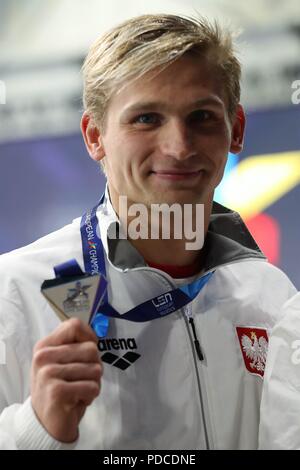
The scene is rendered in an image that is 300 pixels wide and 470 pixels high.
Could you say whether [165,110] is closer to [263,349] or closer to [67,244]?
[67,244]

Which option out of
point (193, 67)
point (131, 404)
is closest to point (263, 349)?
point (131, 404)

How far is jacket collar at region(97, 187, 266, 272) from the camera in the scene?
1.24m

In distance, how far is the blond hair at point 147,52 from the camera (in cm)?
120

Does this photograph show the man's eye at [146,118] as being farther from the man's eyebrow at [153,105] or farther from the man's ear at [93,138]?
the man's ear at [93,138]

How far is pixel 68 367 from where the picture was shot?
0.89m

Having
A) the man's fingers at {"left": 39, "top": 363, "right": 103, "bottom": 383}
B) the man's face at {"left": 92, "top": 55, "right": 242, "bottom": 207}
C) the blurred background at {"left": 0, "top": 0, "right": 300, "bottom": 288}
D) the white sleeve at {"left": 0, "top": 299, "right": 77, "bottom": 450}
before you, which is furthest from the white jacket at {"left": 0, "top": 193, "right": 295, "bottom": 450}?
the blurred background at {"left": 0, "top": 0, "right": 300, "bottom": 288}

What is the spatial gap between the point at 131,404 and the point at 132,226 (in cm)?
34

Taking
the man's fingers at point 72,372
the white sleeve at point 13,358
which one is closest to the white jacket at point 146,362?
the white sleeve at point 13,358

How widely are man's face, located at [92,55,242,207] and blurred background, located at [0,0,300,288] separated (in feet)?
2.96

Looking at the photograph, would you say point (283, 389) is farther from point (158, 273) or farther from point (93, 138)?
point (93, 138)

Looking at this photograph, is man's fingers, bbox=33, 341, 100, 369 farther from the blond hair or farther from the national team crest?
the blond hair
